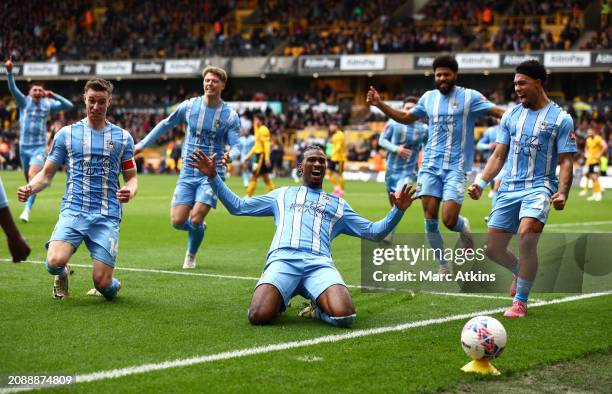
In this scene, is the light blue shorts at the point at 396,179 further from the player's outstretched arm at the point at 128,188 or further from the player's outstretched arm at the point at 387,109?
the player's outstretched arm at the point at 128,188

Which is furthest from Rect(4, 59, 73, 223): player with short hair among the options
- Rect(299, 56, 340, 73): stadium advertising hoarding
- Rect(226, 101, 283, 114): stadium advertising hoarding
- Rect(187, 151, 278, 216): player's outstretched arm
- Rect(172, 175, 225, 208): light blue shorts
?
Rect(299, 56, 340, 73): stadium advertising hoarding

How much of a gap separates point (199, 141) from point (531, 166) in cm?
465

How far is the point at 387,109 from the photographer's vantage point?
32.3 ft

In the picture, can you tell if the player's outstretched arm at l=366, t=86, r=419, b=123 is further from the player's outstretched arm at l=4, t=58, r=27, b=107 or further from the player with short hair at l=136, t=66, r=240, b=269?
the player's outstretched arm at l=4, t=58, r=27, b=107

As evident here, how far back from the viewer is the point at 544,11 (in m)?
48.8

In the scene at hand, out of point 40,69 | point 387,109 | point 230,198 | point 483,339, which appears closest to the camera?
point 483,339

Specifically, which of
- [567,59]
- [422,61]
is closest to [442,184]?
[567,59]

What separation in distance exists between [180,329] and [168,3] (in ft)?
185

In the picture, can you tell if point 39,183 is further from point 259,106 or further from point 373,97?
point 259,106


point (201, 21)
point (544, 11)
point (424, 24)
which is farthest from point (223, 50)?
point (544, 11)

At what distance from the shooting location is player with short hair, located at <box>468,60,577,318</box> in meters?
7.96

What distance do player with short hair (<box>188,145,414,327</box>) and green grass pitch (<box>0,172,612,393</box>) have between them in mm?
186

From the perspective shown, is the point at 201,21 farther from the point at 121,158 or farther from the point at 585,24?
the point at 121,158

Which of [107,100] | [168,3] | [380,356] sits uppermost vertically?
[168,3]
